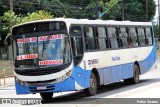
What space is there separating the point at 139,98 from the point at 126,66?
677cm

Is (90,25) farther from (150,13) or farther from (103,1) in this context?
(150,13)

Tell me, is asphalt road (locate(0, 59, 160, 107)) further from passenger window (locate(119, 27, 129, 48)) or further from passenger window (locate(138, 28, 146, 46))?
passenger window (locate(138, 28, 146, 46))

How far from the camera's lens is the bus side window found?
16602 millimetres

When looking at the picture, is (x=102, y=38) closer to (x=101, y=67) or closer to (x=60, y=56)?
(x=101, y=67)

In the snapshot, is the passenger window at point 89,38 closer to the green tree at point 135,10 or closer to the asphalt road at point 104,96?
the asphalt road at point 104,96

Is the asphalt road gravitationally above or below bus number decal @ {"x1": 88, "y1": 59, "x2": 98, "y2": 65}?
below

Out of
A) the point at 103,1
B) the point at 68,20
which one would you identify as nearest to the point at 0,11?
the point at 103,1

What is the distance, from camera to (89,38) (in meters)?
18.2

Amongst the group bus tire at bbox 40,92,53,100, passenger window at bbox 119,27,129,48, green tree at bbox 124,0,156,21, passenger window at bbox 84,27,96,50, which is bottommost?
green tree at bbox 124,0,156,21

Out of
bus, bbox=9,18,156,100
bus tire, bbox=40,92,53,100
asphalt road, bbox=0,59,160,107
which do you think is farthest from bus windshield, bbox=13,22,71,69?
bus tire, bbox=40,92,53,100

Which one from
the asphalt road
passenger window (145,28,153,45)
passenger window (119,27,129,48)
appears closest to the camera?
the asphalt road

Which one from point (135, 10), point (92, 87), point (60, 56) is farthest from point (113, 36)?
point (135, 10)

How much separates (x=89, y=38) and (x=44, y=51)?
2536 mm

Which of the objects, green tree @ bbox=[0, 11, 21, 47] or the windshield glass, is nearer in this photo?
the windshield glass
